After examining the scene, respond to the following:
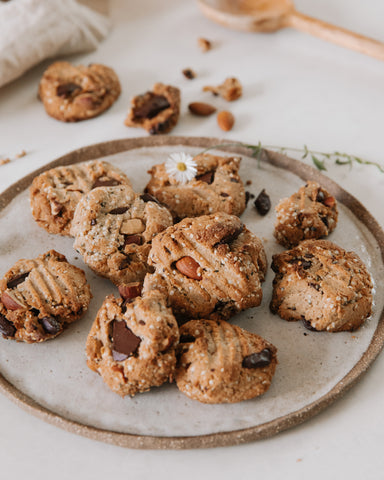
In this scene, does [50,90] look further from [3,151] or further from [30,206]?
[30,206]

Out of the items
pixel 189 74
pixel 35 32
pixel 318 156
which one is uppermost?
pixel 35 32

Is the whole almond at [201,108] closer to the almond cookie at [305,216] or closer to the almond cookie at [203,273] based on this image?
the almond cookie at [305,216]

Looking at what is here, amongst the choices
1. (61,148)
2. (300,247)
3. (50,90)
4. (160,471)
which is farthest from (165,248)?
(50,90)

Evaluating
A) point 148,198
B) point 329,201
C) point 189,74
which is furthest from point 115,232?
point 189,74

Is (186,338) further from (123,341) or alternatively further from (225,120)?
(225,120)

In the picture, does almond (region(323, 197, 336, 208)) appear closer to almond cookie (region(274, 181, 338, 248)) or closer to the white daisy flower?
almond cookie (region(274, 181, 338, 248))

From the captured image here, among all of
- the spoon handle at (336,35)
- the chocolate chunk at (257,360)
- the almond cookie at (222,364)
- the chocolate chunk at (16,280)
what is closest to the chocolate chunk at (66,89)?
the chocolate chunk at (16,280)
